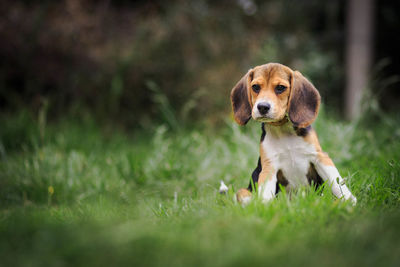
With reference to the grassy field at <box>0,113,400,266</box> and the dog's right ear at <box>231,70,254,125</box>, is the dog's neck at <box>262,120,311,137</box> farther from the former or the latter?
the grassy field at <box>0,113,400,266</box>

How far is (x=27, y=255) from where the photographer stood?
165cm

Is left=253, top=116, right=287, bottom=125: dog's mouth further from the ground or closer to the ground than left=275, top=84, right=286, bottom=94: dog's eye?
closer to the ground

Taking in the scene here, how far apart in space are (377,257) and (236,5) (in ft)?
31.4

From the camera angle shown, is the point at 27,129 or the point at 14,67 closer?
the point at 27,129

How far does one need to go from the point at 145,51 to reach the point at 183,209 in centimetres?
639

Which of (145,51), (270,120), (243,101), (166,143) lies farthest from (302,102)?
(145,51)

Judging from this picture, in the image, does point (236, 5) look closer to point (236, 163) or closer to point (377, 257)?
point (236, 163)

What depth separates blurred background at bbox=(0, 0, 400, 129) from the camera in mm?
7453

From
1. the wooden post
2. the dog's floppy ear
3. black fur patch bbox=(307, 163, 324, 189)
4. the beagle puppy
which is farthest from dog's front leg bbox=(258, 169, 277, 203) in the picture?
the wooden post

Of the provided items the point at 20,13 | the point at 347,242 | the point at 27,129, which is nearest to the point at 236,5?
the point at 20,13

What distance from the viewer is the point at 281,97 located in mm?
2441

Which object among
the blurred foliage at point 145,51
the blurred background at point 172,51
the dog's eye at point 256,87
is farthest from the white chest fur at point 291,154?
the blurred background at point 172,51

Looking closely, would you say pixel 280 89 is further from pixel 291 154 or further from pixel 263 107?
pixel 291 154

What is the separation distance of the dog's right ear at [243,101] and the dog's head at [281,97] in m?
0.05
